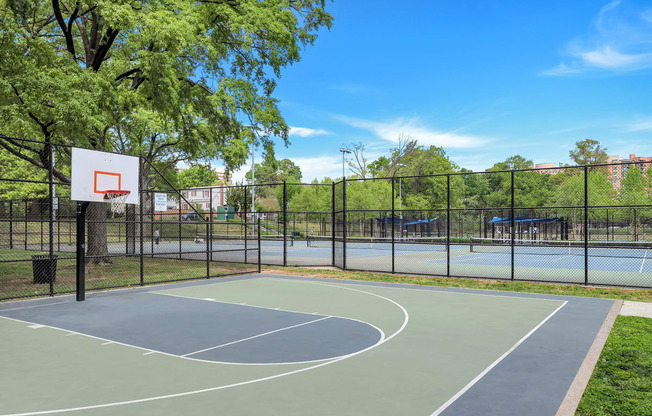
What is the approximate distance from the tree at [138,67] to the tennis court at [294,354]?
228 inches

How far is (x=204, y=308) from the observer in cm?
1090

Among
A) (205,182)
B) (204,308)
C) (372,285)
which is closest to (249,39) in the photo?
(372,285)

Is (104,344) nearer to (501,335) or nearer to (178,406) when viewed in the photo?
(178,406)

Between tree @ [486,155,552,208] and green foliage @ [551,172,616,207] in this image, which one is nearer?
green foliage @ [551,172,616,207]

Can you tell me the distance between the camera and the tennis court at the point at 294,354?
5.12 metres

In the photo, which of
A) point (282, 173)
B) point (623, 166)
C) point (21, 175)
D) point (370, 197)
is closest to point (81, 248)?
point (21, 175)

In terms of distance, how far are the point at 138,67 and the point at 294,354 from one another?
1611 centimetres

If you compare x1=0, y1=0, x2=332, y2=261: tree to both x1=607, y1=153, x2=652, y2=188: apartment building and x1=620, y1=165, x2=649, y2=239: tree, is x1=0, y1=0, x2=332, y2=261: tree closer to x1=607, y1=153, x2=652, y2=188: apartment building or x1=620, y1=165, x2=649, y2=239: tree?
x1=607, y1=153, x2=652, y2=188: apartment building

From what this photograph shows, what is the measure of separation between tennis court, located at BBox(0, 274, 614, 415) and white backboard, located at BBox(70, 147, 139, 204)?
282cm

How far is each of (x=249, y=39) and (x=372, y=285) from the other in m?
11.4

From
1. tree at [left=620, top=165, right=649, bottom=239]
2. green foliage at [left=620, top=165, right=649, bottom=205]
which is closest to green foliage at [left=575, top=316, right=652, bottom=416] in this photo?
tree at [left=620, top=165, right=649, bottom=239]

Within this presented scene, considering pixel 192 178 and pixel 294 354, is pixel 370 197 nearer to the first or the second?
pixel 192 178

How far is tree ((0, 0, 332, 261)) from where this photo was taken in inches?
603

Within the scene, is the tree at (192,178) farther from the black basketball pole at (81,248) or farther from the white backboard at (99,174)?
the black basketball pole at (81,248)
